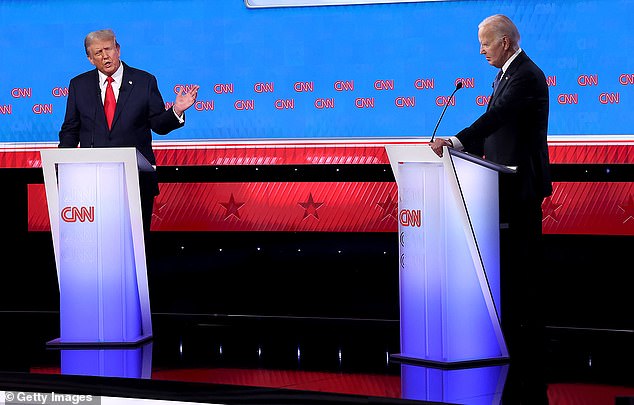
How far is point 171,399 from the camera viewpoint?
3271mm

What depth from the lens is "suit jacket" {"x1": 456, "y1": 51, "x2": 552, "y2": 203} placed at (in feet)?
13.2

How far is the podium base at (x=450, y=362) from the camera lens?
3.82 meters

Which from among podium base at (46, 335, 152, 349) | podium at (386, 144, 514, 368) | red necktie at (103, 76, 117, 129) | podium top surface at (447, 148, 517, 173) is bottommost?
podium base at (46, 335, 152, 349)

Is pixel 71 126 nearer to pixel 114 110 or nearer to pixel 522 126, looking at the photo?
pixel 114 110

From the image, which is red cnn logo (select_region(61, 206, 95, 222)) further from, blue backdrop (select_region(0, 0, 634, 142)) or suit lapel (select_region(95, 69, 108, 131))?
blue backdrop (select_region(0, 0, 634, 142))

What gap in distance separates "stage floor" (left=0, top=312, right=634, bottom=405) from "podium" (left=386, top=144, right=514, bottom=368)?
0.11 m

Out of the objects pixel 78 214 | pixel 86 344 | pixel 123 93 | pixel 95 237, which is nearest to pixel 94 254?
pixel 95 237

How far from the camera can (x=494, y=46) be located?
4.16 metres

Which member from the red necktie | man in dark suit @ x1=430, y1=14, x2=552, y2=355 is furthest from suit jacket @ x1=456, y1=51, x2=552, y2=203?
the red necktie

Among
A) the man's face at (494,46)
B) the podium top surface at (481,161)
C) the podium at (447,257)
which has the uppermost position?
the man's face at (494,46)

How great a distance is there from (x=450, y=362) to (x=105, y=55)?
2.44 meters

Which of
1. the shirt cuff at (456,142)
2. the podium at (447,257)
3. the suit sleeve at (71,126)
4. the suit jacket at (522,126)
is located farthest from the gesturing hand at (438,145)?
the suit sleeve at (71,126)

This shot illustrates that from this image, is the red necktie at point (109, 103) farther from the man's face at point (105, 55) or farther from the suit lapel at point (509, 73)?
the suit lapel at point (509, 73)

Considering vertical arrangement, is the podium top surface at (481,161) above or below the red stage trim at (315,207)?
above
